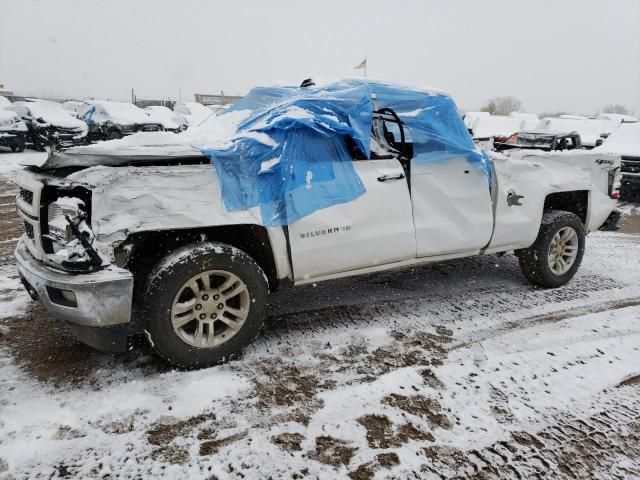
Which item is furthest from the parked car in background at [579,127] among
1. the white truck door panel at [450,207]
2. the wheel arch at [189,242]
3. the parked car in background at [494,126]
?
the wheel arch at [189,242]

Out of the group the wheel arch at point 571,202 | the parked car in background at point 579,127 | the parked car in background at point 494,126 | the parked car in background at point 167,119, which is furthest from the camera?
the parked car in background at point 167,119

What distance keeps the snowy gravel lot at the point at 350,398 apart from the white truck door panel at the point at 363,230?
0.58 m

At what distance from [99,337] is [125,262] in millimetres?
469

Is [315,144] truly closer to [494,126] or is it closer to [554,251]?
[554,251]

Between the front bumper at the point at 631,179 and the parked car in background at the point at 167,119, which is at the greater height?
the parked car in background at the point at 167,119

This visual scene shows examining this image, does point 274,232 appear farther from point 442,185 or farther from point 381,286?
point 381,286

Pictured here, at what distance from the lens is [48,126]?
16.3 m

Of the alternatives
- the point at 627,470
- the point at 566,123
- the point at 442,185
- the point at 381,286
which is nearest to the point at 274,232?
the point at 442,185

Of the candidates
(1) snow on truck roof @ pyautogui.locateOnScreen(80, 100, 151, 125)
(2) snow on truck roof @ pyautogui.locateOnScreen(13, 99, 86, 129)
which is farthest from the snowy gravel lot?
(1) snow on truck roof @ pyautogui.locateOnScreen(80, 100, 151, 125)

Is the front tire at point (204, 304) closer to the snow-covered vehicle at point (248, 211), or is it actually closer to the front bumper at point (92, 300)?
the snow-covered vehicle at point (248, 211)

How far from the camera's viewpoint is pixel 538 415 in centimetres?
278

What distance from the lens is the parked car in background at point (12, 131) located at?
15.2 m

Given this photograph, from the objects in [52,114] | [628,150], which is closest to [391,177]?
[628,150]

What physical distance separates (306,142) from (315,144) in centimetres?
8
